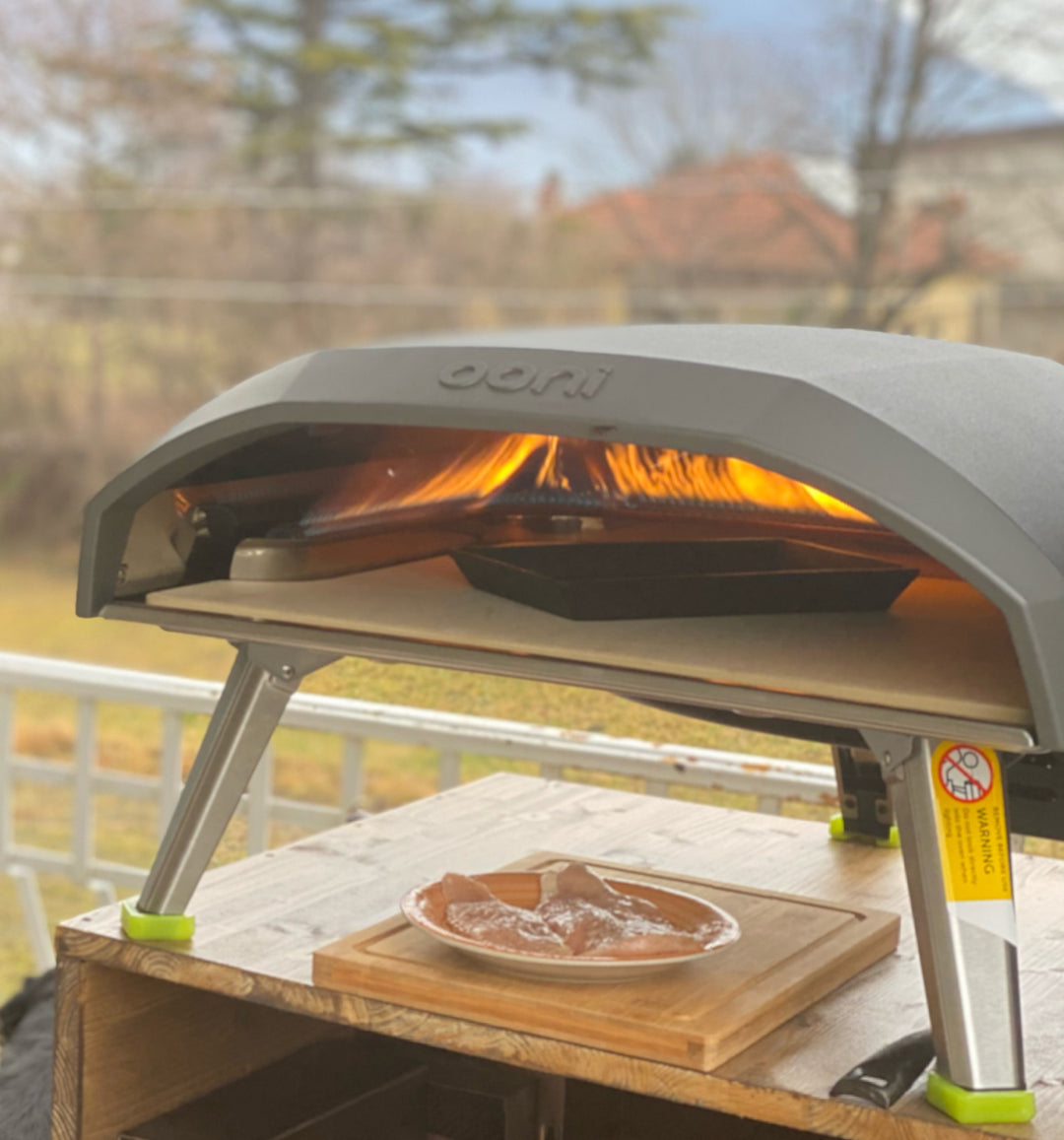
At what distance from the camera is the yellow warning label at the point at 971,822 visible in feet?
3.44

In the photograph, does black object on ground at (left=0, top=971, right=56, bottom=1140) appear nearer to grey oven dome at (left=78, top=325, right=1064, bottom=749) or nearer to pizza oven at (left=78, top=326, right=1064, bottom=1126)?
pizza oven at (left=78, top=326, right=1064, bottom=1126)

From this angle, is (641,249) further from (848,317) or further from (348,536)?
(348,536)

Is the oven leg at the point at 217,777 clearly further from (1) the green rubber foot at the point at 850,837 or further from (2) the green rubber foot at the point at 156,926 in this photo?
(1) the green rubber foot at the point at 850,837

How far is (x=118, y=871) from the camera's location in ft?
8.03

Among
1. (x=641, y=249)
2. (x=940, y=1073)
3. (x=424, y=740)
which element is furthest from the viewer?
(x=641, y=249)

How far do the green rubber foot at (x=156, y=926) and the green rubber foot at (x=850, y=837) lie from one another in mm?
804

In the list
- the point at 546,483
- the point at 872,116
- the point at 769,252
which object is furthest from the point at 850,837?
the point at 872,116

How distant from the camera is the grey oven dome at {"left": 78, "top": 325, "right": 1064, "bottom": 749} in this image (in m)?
0.95

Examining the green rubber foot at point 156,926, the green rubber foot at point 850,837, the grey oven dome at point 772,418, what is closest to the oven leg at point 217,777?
the green rubber foot at point 156,926

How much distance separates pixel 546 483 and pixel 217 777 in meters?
0.41

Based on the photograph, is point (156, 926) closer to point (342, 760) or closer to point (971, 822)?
point (971, 822)

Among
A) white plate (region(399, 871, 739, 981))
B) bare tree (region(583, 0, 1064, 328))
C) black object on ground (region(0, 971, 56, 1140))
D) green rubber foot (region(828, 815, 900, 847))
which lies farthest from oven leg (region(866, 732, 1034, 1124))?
bare tree (region(583, 0, 1064, 328))

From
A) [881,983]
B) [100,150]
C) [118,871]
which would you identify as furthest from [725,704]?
[100,150]

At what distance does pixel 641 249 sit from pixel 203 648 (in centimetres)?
553
